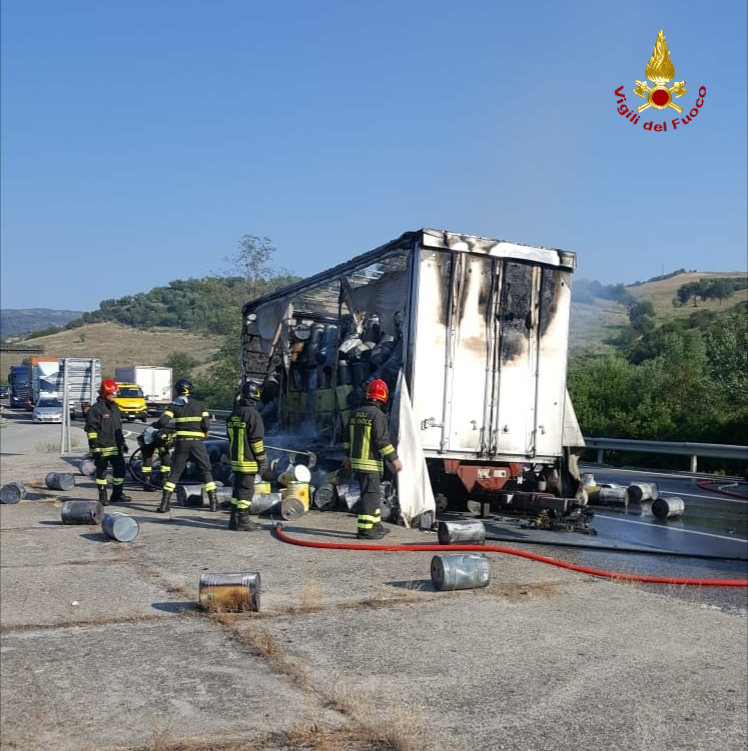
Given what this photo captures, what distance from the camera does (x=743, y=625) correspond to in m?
6.40

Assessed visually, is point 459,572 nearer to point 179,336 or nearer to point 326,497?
point 326,497

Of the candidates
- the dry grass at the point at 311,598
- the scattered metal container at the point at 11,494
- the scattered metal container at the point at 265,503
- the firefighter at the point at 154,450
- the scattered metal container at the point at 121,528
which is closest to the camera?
the dry grass at the point at 311,598

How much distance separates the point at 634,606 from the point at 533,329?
517 centimetres

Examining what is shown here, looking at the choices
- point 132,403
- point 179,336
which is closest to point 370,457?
point 132,403

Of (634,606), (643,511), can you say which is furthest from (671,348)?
(634,606)

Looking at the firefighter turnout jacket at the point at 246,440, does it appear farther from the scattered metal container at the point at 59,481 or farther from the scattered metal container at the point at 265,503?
the scattered metal container at the point at 59,481

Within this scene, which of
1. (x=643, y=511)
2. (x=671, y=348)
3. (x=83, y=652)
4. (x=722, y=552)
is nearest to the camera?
(x=83, y=652)

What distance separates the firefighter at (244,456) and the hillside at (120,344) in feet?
278

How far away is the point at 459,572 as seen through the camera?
693 centimetres

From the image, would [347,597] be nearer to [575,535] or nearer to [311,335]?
[575,535]

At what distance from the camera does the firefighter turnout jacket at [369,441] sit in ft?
31.2

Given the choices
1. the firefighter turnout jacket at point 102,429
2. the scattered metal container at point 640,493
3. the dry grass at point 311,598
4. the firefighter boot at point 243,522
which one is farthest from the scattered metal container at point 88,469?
the dry grass at point 311,598

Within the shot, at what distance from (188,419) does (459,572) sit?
5.36m

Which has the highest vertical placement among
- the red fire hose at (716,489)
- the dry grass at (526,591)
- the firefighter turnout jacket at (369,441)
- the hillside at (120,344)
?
the hillside at (120,344)
